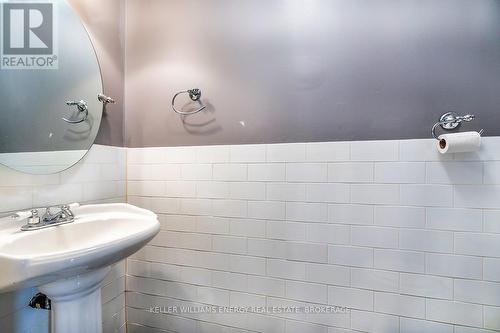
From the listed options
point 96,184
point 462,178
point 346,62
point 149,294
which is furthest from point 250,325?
point 346,62

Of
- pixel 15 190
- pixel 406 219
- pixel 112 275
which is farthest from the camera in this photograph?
pixel 112 275

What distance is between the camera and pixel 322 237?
4.09 feet

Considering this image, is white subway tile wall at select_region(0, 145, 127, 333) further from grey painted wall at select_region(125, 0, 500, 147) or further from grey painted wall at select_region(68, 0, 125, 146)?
grey painted wall at select_region(125, 0, 500, 147)

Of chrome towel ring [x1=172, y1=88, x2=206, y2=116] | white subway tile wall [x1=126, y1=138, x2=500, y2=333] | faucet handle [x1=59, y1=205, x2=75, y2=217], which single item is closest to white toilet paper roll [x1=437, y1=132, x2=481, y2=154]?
white subway tile wall [x1=126, y1=138, x2=500, y2=333]

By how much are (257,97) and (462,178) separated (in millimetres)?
1022

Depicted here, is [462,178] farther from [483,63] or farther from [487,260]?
[483,63]

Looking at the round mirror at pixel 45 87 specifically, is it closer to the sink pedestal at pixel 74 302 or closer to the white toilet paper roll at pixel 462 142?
the sink pedestal at pixel 74 302

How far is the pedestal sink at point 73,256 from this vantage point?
2.13 feet

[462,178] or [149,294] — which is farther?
[149,294]

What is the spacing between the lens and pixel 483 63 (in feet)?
3.58

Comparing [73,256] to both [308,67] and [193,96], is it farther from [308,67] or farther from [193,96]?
[308,67]

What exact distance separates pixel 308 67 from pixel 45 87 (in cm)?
124

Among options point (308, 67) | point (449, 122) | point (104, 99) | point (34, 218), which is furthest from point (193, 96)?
point (449, 122)

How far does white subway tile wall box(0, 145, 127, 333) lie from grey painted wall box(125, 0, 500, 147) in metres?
0.25
